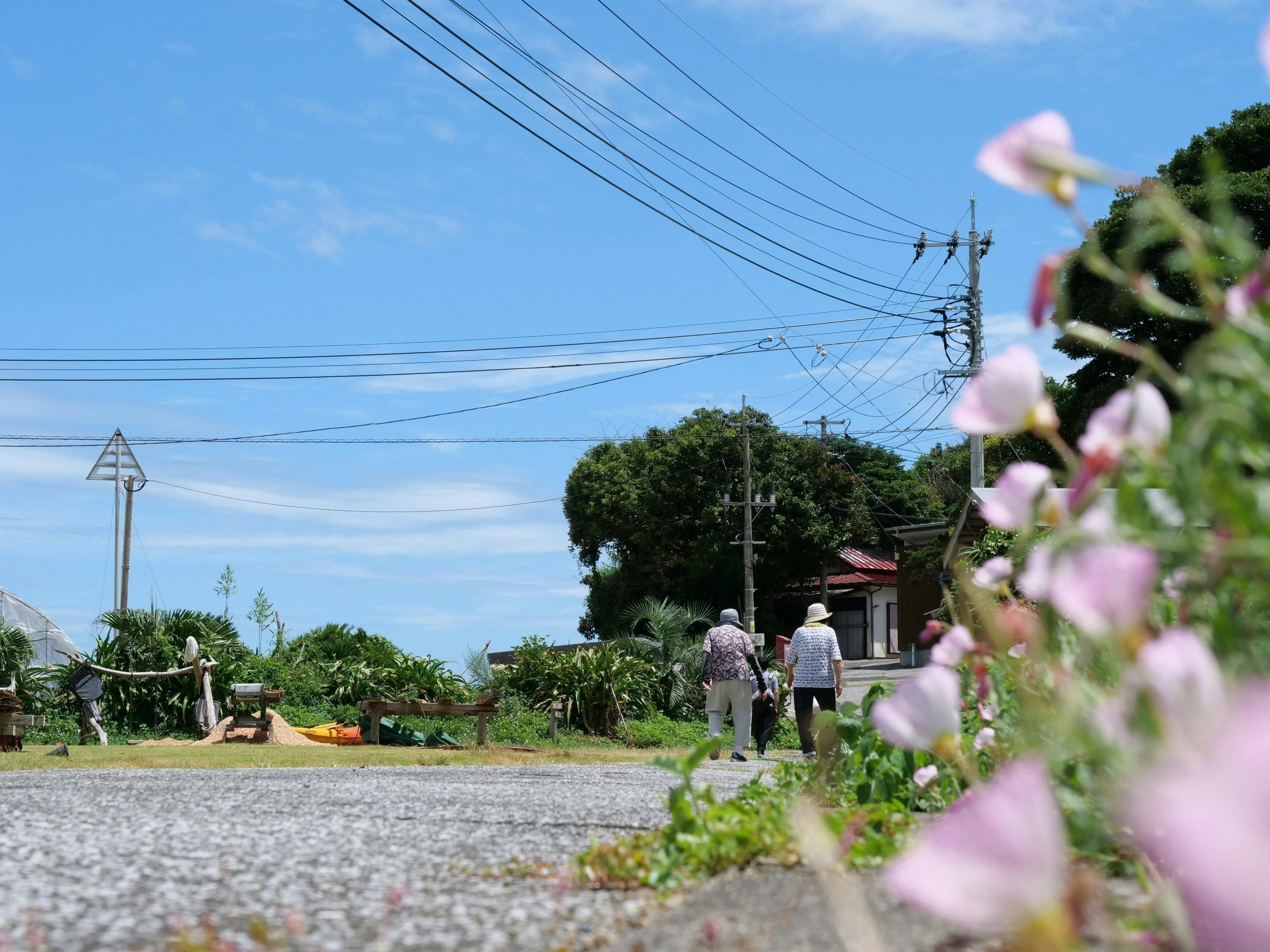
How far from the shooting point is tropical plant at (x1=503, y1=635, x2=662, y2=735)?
15.9 m

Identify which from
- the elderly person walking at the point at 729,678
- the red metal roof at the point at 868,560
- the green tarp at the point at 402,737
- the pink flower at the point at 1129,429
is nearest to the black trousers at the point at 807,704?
the elderly person walking at the point at 729,678

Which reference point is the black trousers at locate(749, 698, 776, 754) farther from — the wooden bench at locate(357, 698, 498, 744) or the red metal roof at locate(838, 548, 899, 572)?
the red metal roof at locate(838, 548, 899, 572)

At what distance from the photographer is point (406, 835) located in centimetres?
346

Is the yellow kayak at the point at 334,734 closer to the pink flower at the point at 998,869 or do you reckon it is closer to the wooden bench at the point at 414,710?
the wooden bench at the point at 414,710

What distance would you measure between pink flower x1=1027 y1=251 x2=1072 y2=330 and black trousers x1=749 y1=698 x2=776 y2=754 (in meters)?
9.98

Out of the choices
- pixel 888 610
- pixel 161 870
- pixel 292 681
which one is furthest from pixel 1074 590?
pixel 888 610

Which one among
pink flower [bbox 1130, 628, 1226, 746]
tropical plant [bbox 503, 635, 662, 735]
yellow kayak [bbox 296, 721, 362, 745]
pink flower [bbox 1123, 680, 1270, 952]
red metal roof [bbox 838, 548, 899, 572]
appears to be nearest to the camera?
pink flower [bbox 1123, 680, 1270, 952]

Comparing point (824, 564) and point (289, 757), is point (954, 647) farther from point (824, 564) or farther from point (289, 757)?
point (824, 564)

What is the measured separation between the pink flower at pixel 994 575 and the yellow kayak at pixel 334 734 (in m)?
12.7

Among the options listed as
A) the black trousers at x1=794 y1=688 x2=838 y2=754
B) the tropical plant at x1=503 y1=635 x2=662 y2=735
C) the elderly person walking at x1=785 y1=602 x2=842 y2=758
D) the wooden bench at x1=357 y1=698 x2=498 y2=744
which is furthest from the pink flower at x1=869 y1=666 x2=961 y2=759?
the tropical plant at x1=503 y1=635 x2=662 y2=735

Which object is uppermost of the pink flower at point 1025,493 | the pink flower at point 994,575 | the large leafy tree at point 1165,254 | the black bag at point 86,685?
the large leafy tree at point 1165,254

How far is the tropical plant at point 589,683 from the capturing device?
15914 millimetres

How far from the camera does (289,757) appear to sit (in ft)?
35.0

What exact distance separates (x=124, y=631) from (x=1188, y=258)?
1796 cm
